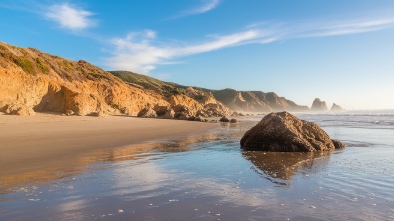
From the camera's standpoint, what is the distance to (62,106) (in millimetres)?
28500

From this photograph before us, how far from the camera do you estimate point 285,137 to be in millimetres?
10625

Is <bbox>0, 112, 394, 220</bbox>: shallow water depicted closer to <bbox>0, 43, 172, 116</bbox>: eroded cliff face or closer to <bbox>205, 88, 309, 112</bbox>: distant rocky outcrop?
<bbox>0, 43, 172, 116</bbox>: eroded cliff face

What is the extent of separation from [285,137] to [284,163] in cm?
268

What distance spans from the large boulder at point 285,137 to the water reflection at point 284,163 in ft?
1.66

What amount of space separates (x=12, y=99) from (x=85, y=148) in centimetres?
1826

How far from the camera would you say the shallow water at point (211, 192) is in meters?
4.02

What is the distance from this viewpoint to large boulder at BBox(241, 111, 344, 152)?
10445 millimetres

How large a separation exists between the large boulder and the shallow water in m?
2.05

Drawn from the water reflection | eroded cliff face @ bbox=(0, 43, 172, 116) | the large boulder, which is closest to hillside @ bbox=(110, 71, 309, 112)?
eroded cliff face @ bbox=(0, 43, 172, 116)

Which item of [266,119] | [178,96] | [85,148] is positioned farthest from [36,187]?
[178,96]

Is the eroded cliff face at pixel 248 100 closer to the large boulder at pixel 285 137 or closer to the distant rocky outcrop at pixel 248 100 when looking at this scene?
the distant rocky outcrop at pixel 248 100

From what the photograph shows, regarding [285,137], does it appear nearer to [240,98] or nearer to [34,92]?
[34,92]

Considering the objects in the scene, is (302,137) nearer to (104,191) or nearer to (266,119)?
(266,119)

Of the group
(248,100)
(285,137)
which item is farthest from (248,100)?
(285,137)
